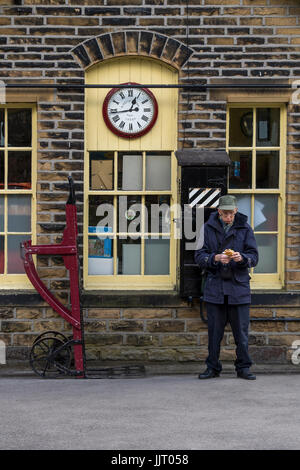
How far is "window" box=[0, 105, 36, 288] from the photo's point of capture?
960 centimetres

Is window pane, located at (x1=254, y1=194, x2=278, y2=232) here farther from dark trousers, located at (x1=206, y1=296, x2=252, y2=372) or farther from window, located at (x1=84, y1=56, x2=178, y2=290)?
dark trousers, located at (x1=206, y1=296, x2=252, y2=372)

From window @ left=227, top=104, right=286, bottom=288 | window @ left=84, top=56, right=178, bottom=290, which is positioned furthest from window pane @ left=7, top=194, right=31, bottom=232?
window @ left=227, top=104, right=286, bottom=288

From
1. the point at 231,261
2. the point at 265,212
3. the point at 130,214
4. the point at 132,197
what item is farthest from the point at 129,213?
the point at 231,261

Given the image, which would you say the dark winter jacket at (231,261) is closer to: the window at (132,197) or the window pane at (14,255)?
the window at (132,197)

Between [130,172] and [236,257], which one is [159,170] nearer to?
[130,172]

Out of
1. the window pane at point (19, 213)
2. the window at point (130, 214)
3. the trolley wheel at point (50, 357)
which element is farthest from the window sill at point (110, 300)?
the window pane at point (19, 213)

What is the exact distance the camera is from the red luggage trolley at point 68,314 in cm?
878

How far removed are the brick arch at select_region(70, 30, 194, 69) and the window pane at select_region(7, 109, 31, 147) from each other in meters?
0.90

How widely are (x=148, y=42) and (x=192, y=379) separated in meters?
3.76

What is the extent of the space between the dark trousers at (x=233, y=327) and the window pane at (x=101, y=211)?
1.77 m

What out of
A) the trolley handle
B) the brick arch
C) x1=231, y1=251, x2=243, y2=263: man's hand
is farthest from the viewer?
the brick arch

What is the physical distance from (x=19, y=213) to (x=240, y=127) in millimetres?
2736

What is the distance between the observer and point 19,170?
9633mm
